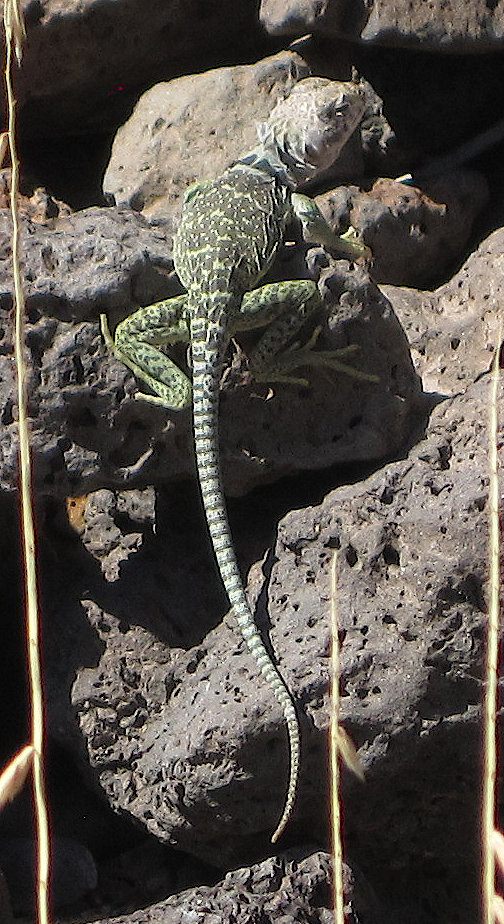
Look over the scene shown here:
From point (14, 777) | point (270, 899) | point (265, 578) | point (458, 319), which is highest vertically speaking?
point (458, 319)

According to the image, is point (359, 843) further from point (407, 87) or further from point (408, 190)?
point (407, 87)

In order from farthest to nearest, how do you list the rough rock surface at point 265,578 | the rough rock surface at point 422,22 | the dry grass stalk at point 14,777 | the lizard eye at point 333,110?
the rough rock surface at point 422,22
the lizard eye at point 333,110
the rough rock surface at point 265,578
the dry grass stalk at point 14,777

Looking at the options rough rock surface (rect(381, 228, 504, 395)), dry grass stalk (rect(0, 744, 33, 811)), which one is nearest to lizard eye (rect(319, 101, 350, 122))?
rough rock surface (rect(381, 228, 504, 395))

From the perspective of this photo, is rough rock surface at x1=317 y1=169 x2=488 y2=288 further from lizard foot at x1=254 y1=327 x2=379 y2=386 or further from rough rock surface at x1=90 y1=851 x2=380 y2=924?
rough rock surface at x1=90 y1=851 x2=380 y2=924

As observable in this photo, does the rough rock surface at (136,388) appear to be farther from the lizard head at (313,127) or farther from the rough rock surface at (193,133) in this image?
the rough rock surface at (193,133)

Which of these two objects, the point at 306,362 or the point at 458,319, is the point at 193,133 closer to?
the point at 458,319

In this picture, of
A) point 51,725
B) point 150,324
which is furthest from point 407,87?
point 51,725

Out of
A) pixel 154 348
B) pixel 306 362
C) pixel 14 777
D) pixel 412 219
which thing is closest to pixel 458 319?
pixel 412 219

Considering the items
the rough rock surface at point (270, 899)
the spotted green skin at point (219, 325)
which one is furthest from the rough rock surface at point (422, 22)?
the rough rock surface at point (270, 899)
